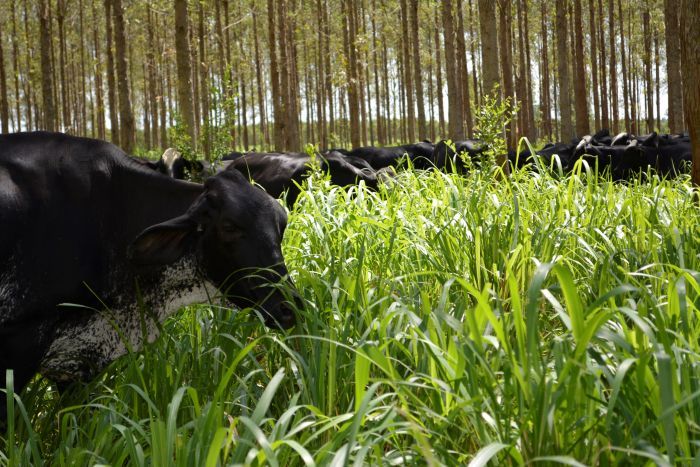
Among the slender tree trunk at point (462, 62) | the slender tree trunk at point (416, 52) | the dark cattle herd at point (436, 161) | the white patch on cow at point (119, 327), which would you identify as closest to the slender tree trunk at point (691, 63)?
the dark cattle herd at point (436, 161)

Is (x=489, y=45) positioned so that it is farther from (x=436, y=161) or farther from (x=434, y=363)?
(x=434, y=363)

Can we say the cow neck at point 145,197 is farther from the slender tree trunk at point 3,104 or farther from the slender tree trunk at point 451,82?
the slender tree trunk at point 3,104

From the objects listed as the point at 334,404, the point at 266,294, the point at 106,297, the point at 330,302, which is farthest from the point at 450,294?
the point at 106,297

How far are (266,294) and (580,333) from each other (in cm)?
172

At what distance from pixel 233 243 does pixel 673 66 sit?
58.8 ft

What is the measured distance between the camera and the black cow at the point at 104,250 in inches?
140

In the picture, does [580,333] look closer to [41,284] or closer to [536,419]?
[536,419]

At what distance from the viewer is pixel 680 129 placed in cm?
1947

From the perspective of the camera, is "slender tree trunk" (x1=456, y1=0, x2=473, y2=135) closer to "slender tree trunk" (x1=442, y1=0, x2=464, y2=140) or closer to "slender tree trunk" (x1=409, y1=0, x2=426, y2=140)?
"slender tree trunk" (x1=409, y1=0, x2=426, y2=140)

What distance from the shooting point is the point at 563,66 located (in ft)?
66.8

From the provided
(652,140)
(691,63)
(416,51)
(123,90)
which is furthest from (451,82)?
(691,63)

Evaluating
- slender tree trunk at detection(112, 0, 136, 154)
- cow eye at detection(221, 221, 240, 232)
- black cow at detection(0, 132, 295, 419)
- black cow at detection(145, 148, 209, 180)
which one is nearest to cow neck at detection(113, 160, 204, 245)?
black cow at detection(0, 132, 295, 419)

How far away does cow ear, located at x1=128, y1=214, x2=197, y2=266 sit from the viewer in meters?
3.62

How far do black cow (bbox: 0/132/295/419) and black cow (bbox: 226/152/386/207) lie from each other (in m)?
5.56
